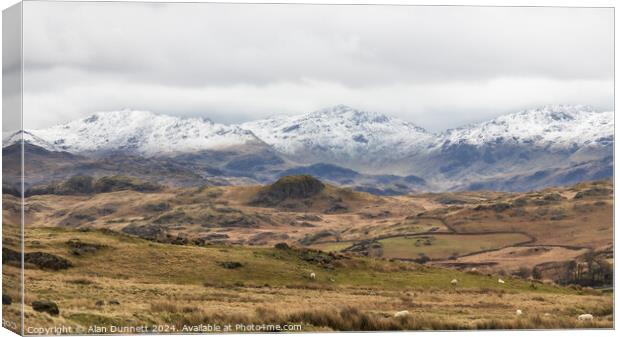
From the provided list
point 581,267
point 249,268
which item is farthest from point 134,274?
point 581,267

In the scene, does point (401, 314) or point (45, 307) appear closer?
point (45, 307)

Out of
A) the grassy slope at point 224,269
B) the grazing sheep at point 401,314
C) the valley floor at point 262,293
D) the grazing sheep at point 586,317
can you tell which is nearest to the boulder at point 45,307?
the valley floor at point 262,293

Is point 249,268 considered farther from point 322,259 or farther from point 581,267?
point 581,267

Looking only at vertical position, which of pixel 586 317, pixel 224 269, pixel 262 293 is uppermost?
pixel 224 269

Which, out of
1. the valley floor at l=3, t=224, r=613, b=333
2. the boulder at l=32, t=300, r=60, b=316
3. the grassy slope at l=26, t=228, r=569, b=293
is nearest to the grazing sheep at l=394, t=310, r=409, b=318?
the valley floor at l=3, t=224, r=613, b=333

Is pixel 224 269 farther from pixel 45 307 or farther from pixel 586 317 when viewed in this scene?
pixel 586 317

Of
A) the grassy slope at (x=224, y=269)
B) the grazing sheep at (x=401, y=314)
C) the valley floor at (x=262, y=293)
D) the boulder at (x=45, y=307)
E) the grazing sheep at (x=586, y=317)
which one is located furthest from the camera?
the grassy slope at (x=224, y=269)

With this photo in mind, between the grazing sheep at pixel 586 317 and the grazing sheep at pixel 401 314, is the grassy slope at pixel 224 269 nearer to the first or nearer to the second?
the grazing sheep at pixel 401 314

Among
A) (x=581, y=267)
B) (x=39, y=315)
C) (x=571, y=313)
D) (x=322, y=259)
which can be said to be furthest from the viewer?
(x=581, y=267)

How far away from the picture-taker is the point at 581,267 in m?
143

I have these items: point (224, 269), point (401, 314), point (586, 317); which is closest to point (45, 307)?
point (401, 314)

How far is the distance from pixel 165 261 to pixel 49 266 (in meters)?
13.3

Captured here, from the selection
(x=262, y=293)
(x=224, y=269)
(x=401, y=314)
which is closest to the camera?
(x=401, y=314)

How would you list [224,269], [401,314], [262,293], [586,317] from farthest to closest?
1. [224,269]
2. [262,293]
3. [586,317]
4. [401,314]
